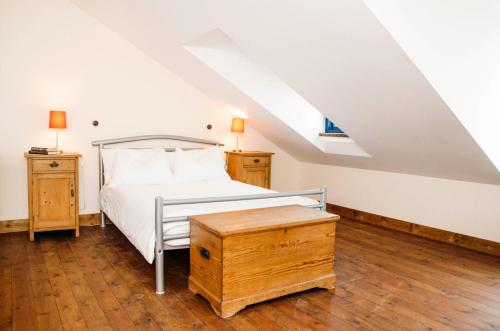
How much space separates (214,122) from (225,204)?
7.15ft

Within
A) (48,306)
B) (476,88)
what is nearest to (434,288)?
(476,88)

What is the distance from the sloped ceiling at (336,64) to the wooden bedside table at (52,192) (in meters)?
1.50

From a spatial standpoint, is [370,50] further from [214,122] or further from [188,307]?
[214,122]

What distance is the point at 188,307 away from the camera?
2.41m

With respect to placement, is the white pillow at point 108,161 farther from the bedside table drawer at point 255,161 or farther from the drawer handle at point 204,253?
the drawer handle at point 204,253

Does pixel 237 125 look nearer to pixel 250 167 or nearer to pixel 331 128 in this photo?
pixel 250 167

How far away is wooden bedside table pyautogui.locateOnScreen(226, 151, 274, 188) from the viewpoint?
191 inches

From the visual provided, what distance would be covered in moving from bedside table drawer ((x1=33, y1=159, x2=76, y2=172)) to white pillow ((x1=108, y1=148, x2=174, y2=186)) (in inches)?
15.9

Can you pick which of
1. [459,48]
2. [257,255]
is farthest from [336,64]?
[257,255]

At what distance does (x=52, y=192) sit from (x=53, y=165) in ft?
0.86

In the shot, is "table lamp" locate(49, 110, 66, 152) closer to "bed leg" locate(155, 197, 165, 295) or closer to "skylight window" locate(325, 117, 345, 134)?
"bed leg" locate(155, 197, 165, 295)

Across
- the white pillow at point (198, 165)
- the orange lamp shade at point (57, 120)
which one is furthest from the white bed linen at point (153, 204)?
the orange lamp shade at point (57, 120)

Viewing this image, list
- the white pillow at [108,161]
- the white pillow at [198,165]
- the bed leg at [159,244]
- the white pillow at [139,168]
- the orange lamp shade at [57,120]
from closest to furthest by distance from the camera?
the bed leg at [159,244], the orange lamp shade at [57,120], the white pillow at [139,168], the white pillow at [108,161], the white pillow at [198,165]

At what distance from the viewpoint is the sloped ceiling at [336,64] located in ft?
8.52
